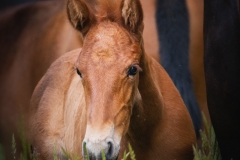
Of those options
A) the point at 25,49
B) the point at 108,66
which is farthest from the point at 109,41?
the point at 25,49

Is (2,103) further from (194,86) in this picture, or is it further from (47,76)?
(194,86)

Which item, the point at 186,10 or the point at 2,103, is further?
the point at 2,103

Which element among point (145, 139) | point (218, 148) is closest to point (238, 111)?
point (218, 148)

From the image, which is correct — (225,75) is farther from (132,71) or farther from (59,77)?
(59,77)

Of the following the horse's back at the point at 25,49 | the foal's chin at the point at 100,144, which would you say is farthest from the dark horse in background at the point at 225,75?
the horse's back at the point at 25,49

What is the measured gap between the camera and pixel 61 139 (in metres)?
4.72

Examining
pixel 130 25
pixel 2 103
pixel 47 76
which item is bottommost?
pixel 2 103

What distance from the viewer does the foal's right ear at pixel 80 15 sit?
3926 mm

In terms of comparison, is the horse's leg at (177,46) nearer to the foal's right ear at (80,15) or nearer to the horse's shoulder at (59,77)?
the horse's shoulder at (59,77)

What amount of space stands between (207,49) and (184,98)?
3.08 ft

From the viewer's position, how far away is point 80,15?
394 centimetres

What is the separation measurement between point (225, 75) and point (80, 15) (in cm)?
91

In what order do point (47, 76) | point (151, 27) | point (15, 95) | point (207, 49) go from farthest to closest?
point (15, 95), point (151, 27), point (47, 76), point (207, 49)

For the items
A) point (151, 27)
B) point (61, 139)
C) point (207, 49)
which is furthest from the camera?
point (151, 27)
